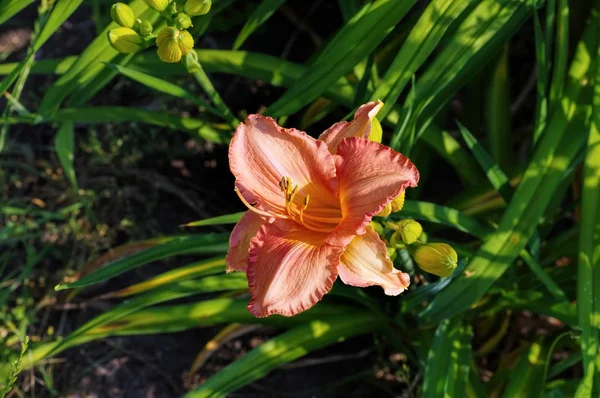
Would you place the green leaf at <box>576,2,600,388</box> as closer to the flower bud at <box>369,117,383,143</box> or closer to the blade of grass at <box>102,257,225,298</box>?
the flower bud at <box>369,117,383,143</box>

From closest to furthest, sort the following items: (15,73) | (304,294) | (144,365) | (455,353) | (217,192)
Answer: (304,294)
(15,73)
(455,353)
(144,365)
(217,192)

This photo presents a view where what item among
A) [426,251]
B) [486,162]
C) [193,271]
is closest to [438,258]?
[426,251]

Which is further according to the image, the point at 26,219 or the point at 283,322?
the point at 26,219

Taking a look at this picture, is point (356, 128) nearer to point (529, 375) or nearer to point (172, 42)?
point (172, 42)

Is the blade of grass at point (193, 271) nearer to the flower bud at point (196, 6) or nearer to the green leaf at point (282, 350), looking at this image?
the green leaf at point (282, 350)

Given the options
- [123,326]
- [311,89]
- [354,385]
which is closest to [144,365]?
[123,326]

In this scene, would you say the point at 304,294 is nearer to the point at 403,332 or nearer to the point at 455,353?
the point at 455,353

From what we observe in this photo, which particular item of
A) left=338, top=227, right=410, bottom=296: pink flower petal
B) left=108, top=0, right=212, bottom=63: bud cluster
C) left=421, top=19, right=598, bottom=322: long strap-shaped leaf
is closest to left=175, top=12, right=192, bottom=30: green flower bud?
left=108, top=0, right=212, bottom=63: bud cluster
